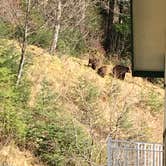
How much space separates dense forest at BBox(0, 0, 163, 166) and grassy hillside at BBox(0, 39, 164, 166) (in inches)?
0.8

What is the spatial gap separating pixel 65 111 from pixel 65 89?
110 centimetres

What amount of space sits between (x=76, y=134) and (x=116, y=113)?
1.45 metres

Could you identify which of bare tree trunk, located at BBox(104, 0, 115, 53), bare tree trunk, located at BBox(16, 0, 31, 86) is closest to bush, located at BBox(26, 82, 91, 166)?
bare tree trunk, located at BBox(16, 0, 31, 86)

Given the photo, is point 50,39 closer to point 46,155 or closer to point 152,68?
point 46,155

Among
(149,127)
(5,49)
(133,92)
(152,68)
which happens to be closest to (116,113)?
(149,127)

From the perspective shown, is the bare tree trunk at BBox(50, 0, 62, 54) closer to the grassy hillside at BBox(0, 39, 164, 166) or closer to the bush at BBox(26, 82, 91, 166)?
the grassy hillside at BBox(0, 39, 164, 166)

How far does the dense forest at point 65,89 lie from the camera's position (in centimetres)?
1091

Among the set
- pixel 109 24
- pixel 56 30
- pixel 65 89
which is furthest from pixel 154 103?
pixel 109 24

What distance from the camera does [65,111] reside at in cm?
1159

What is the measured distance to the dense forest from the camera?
1091 centimetres

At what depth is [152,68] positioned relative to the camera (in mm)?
3021

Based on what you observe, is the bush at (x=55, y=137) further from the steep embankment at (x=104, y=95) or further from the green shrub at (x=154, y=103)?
the green shrub at (x=154, y=103)

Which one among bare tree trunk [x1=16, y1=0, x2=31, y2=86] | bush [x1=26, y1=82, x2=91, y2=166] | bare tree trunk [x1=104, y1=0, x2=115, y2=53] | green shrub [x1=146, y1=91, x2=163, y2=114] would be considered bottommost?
bush [x1=26, y1=82, x2=91, y2=166]

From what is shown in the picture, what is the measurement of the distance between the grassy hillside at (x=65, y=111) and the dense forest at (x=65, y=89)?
0.06ft
